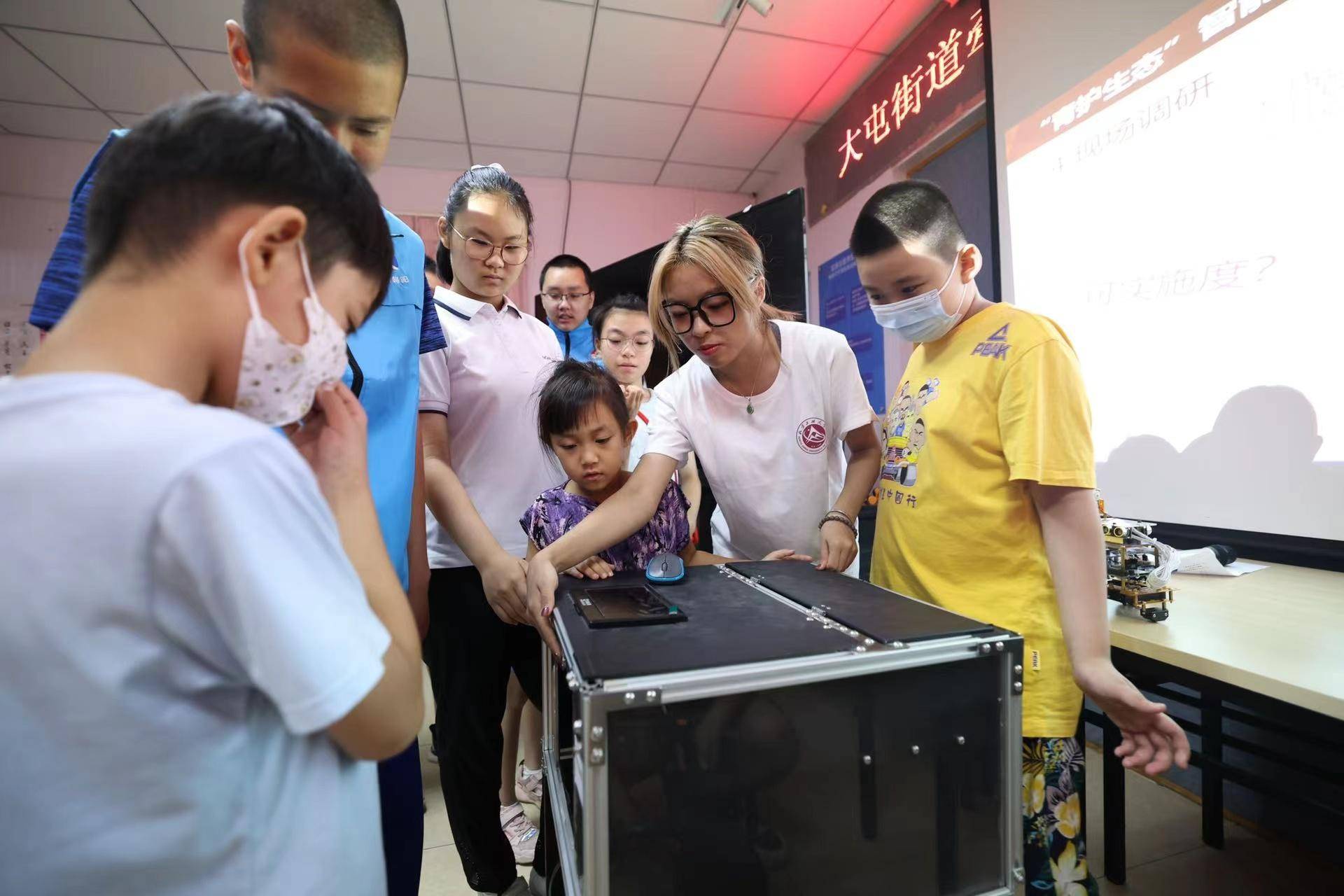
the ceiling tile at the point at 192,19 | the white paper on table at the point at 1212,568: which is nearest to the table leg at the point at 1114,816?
the white paper on table at the point at 1212,568

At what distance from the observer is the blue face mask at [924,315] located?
105 cm

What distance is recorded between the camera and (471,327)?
4.44ft

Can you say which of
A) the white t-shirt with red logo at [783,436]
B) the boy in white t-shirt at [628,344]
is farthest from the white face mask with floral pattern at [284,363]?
the boy in white t-shirt at [628,344]

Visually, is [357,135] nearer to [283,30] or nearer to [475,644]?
[283,30]

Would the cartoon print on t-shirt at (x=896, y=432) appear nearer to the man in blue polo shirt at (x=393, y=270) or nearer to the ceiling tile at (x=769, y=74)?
the man in blue polo shirt at (x=393, y=270)

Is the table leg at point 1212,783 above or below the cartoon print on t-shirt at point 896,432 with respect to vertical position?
below

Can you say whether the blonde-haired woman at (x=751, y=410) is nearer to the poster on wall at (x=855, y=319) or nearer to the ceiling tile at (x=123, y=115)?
the poster on wall at (x=855, y=319)

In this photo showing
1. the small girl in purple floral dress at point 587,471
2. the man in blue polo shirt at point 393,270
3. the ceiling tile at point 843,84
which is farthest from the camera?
the ceiling tile at point 843,84

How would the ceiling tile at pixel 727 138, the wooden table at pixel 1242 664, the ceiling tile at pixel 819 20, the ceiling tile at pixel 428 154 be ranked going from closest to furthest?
1. the wooden table at pixel 1242 664
2. the ceiling tile at pixel 819 20
3. the ceiling tile at pixel 727 138
4. the ceiling tile at pixel 428 154

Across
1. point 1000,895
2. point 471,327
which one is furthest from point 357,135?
point 1000,895

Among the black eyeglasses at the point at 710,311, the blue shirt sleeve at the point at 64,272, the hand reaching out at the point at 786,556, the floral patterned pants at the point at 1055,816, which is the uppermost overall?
the black eyeglasses at the point at 710,311

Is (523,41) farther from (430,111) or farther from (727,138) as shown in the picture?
(727,138)

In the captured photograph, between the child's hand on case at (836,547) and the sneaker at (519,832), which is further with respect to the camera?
the sneaker at (519,832)

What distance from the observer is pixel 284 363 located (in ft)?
1.59
